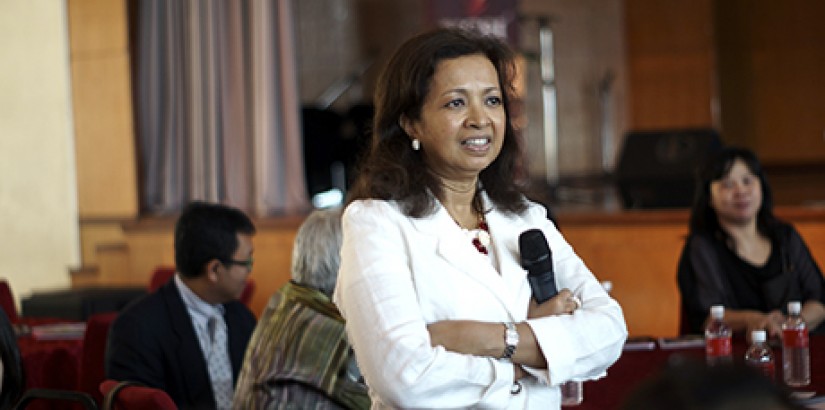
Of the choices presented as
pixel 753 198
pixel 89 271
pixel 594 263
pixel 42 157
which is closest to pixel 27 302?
pixel 89 271

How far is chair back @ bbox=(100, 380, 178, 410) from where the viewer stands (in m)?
2.88

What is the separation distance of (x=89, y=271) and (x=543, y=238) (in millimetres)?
6447

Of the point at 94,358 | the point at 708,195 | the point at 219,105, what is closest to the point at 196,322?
the point at 94,358

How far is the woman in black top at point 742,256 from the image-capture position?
13.9ft

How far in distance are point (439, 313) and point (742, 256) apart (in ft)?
8.16

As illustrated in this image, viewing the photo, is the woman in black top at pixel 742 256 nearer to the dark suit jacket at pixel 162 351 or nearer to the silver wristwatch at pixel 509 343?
the dark suit jacket at pixel 162 351

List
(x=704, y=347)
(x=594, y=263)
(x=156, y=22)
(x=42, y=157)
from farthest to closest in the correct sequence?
(x=42, y=157) < (x=156, y=22) < (x=594, y=263) < (x=704, y=347)

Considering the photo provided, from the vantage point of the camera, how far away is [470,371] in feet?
6.71

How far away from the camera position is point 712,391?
1.00m

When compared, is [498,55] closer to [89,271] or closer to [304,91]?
[89,271]

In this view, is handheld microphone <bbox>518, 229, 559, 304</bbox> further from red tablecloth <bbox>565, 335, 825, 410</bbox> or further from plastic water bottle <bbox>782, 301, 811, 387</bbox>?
plastic water bottle <bbox>782, 301, 811, 387</bbox>

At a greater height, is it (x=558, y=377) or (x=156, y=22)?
(x=156, y=22)

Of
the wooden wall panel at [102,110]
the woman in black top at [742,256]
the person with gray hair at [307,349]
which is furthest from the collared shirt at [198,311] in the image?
the wooden wall panel at [102,110]

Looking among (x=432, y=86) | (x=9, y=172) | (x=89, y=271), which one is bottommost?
(x=89, y=271)
